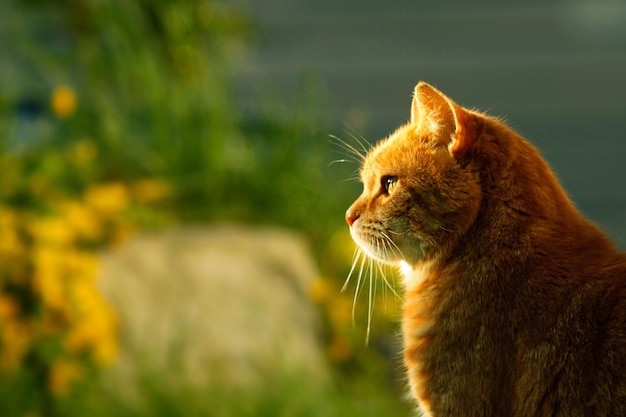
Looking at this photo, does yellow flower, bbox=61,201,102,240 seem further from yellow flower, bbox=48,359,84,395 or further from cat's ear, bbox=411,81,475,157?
cat's ear, bbox=411,81,475,157

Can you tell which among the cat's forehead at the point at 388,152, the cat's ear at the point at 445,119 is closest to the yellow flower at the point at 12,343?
the cat's forehead at the point at 388,152

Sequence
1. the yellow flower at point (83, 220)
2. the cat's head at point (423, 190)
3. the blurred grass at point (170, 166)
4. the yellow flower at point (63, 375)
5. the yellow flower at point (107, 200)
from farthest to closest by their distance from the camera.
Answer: the yellow flower at point (107, 200) < the yellow flower at point (83, 220) < the blurred grass at point (170, 166) < the yellow flower at point (63, 375) < the cat's head at point (423, 190)

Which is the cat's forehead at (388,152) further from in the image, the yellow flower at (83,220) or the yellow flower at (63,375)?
the yellow flower at (83,220)

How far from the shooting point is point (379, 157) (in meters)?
1.58

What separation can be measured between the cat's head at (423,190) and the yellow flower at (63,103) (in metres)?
2.39

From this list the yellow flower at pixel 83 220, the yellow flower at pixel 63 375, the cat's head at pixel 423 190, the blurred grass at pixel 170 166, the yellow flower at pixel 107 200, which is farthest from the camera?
the yellow flower at pixel 107 200

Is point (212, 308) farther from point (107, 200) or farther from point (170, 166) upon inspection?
point (170, 166)

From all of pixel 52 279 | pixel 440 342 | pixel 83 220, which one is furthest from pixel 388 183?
pixel 83 220

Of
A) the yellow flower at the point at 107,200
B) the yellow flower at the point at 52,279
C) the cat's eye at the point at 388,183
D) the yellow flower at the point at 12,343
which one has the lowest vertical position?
the yellow flower at the point at 12,343

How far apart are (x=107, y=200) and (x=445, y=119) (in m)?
2.35

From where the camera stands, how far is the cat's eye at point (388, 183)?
153 centimetres

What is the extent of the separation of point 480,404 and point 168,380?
1831mm

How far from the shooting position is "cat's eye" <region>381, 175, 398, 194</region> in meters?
1.53

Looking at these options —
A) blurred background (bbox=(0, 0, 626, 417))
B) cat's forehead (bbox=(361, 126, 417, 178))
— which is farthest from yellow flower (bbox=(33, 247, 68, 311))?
cat's forehead (bbox=(361, 126, 417, 178))
